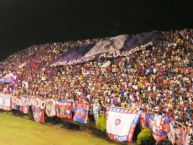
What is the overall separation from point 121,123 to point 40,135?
19.2ft

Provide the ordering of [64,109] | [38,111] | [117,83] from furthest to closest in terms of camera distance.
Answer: [38,111] → [117,83] → [64,109]

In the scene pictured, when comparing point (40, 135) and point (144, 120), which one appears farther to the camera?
point (40, 135)

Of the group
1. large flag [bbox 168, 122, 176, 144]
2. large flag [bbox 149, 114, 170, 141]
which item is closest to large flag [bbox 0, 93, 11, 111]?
large flag [bbox 149, 114, 170, 141]

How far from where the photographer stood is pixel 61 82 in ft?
97.1

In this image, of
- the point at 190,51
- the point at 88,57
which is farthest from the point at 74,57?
the point at 190,51

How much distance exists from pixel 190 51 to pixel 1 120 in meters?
13.9

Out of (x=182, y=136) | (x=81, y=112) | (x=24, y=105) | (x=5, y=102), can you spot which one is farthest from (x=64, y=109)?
(x=182, y=136)

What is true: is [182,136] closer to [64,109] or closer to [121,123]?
[121,123]

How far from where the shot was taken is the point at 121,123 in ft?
59.4

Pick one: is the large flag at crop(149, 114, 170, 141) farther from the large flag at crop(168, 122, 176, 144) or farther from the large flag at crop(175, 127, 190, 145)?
the large flag at crop(175, 127, 190, 145)

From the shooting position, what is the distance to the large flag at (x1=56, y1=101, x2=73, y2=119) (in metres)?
22.9

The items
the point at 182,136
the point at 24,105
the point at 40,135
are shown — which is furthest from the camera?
the point at 24,105

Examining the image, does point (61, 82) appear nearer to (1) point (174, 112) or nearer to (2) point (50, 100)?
(2) point (50, 100)

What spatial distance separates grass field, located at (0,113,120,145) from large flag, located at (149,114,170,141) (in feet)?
12.3
